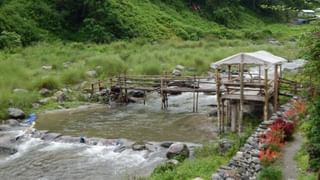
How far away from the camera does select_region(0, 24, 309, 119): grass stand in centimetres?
3669

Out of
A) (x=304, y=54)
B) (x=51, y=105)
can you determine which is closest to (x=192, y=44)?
(x=51, y=105)

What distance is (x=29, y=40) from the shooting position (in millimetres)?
53250

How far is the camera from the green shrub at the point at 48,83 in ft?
121

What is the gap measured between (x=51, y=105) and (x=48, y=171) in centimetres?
1289

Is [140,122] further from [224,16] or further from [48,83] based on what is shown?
[224,16]

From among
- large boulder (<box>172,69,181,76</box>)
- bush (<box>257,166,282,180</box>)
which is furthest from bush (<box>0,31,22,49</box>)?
bush (<box>257,166,282,180</box>)

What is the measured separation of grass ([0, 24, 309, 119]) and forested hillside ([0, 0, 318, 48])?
8.13 feet

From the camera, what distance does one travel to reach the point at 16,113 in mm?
31469

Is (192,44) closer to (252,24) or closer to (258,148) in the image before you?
(252,24)

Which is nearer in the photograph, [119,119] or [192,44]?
[119,119]

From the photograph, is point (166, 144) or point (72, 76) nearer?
point (166, 144)

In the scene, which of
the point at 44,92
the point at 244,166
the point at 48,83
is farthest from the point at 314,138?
the point at 48,83

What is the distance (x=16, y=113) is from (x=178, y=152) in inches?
507

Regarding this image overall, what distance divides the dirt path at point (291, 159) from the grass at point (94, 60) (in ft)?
53.7
